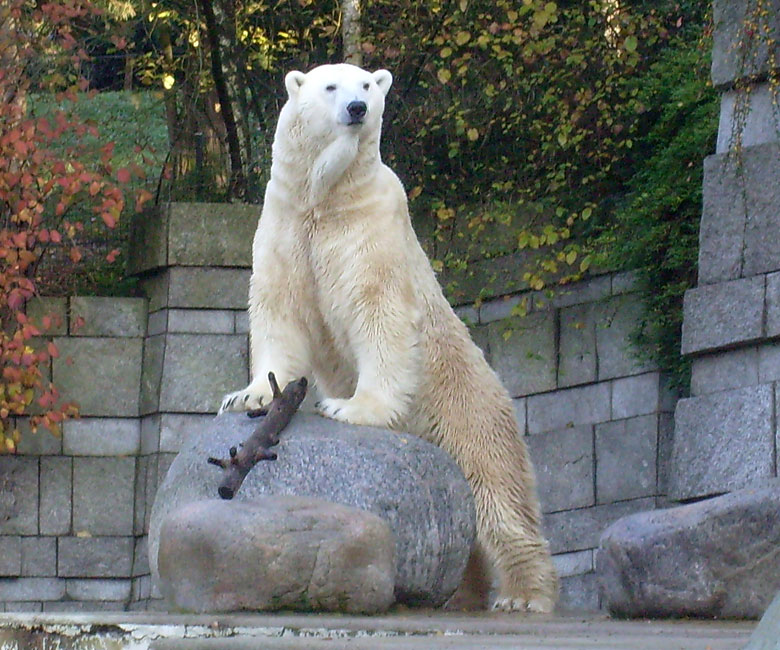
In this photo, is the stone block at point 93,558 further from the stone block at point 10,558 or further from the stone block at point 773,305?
the stone block at point 773,305

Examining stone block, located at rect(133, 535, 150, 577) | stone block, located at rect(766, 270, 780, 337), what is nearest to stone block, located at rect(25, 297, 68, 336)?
stone block, located at rect(133, 535, 150, 577)

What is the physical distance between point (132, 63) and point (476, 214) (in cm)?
253

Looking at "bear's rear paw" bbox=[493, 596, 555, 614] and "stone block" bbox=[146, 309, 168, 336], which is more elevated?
"stone block" bbox=[146, 309, 168, 336]

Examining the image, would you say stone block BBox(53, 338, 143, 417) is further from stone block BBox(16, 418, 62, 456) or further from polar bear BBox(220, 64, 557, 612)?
polar bear BBox(220, 64, 557, 612)

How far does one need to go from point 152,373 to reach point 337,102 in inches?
136

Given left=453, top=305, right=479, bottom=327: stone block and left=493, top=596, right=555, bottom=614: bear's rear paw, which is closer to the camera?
left=493, top=596, right=555, bottom=614: bear's rear paw

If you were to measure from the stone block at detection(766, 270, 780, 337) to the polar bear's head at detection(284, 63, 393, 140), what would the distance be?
6.69 ft

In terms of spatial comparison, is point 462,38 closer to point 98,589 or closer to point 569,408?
point 569,408

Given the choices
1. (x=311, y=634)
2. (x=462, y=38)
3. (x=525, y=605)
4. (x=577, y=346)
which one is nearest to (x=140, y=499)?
(x=577, y=346)

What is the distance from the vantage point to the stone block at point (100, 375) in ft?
26.9

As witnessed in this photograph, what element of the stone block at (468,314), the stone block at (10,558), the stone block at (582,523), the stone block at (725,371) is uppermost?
the stone block at (468,314)

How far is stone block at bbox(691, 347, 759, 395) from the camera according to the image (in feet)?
20.9

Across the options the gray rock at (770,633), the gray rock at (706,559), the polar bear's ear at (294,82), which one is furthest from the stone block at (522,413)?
the gray rock at (770,633)

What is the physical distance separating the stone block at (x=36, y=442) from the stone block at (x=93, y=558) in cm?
50
